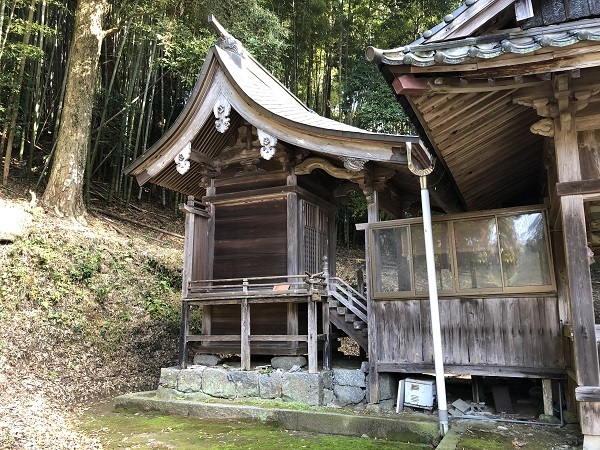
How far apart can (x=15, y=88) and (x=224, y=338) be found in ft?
35.3

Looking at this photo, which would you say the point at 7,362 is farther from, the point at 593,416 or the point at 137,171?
the point at 593,416

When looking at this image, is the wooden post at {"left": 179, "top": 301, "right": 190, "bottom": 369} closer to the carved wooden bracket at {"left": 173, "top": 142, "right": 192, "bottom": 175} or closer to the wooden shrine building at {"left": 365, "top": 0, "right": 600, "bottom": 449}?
the carved wooden bracket at {"left": 173, "top": 142, "right": 192, "bottom": 175}

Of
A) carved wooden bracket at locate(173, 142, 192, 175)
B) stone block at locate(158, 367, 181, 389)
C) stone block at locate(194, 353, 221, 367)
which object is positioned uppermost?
carved wooden bracket at locate(173, 142, 192, 175)

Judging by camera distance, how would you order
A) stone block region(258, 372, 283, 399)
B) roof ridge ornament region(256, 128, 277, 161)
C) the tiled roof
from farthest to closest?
roof ridge ornament region(256, 128, 277, 161)
stone block region(258, 372, 283, 399)
the tiled roof

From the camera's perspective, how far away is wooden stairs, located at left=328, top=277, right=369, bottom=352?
762cm

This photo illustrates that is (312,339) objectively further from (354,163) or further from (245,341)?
(354,163)

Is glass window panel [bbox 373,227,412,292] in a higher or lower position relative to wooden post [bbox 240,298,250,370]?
higher

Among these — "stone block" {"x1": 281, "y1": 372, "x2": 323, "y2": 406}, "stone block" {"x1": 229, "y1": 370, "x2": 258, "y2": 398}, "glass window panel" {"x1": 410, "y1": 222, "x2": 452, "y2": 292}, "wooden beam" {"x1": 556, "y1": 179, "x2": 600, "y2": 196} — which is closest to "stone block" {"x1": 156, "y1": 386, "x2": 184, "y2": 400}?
"stone block" {"x1": 229, "y1": 370, "x2": 258, "y2": 398}

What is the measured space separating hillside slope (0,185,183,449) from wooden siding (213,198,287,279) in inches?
→ 116

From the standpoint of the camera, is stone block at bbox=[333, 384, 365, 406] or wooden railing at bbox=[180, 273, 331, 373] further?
wooden railing at bbox=[180, 273, 331, 373]

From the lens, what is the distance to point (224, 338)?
311 inches

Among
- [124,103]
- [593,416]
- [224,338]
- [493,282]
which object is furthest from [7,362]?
[124,103]

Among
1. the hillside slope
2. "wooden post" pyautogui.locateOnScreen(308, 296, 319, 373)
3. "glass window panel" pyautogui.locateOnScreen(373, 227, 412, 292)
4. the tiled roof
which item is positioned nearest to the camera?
the tiled roof

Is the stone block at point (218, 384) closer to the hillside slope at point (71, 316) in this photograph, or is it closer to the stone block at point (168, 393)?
the stone block at point (168, 393)
